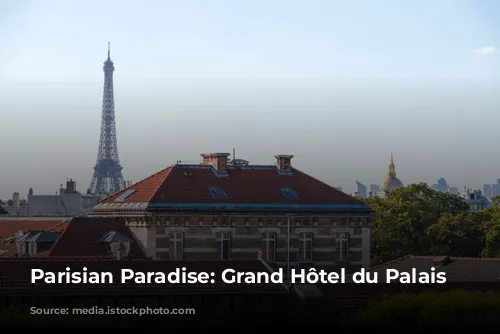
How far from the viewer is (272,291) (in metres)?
48.1

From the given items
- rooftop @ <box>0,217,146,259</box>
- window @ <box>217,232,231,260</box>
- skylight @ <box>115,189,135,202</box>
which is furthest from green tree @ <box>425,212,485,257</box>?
rooftop @ <box>0,217,146,259</box>

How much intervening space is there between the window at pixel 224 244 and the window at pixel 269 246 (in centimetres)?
201

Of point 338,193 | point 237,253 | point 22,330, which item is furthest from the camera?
point 338,193

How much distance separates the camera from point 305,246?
76.3 metres

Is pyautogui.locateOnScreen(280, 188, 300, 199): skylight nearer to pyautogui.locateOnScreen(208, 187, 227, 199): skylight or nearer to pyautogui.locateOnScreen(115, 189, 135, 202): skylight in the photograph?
pyautogui.locateOnScreen(208, 187, 227, 199): skylight

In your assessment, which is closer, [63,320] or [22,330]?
[22,330]

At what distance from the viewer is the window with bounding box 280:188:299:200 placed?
78.4m

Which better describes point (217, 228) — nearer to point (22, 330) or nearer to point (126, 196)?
point (126, 196)

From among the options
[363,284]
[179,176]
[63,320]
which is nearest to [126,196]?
[179,176]

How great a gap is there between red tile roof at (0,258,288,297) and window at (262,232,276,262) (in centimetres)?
2292

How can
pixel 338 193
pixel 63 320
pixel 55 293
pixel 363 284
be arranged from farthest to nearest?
pixel 338 193 < pixel 363 284 < pixel 55 293 < pixel 63 320

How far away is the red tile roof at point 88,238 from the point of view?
2712 inches

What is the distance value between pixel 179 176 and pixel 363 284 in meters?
28.5

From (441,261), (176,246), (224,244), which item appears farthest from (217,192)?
(441,261)
